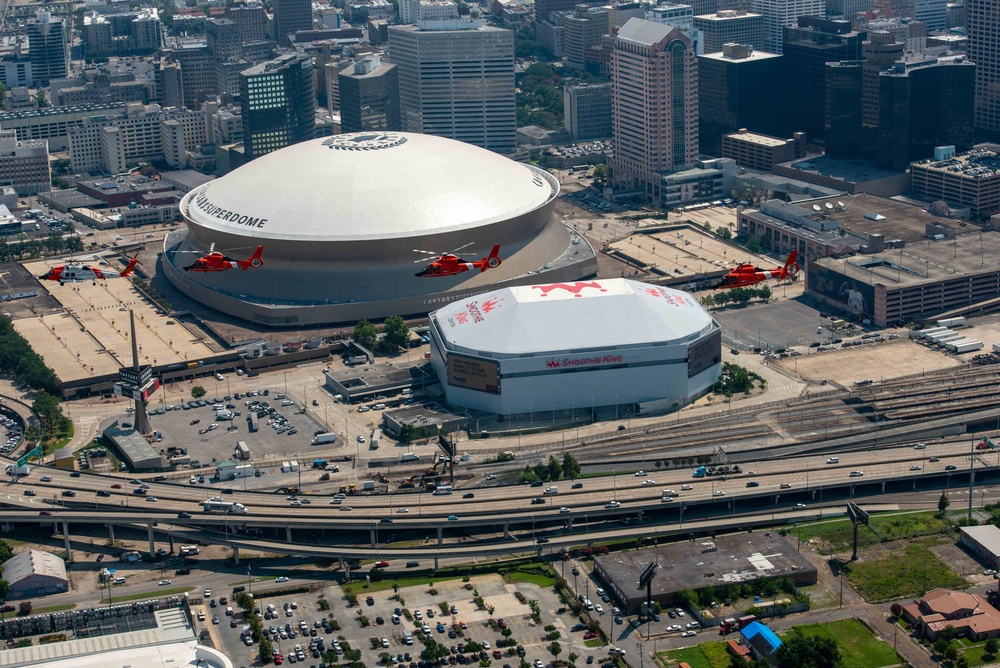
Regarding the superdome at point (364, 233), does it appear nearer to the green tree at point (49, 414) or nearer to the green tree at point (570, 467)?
the green tree at point (49, 414)

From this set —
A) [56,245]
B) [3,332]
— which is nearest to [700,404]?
[3,332]

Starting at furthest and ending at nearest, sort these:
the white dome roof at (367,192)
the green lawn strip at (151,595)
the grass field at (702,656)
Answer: the white dome roof at (367,192) < the green lawn strip at (151,595) < the grass field at (702,656)

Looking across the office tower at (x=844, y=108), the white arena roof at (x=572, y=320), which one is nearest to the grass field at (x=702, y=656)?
the white arena roof at (x=572, y=320)

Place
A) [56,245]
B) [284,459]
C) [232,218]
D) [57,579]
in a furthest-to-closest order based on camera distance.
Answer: [56,245] < [232,218] < [284,459] < [57,579]

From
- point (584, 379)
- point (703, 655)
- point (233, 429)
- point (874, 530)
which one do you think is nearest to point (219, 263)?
point (233, 429)

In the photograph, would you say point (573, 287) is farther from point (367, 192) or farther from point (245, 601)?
point (245, 601)

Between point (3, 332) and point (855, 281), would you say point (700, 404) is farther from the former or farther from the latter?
point (3, 332)

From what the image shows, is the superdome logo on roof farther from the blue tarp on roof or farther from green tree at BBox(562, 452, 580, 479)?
the blue tarp on roof
